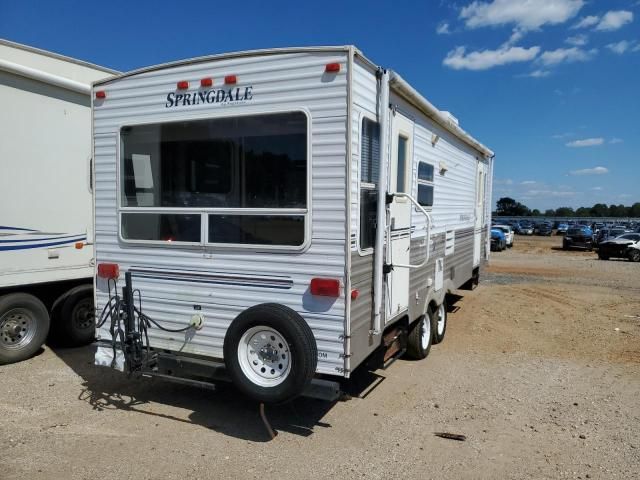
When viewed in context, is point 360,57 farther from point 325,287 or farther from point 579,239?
point 579,239

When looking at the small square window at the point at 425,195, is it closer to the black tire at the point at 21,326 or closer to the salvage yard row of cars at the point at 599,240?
the black tire at the point at 21,326

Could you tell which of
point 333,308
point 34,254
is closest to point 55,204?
point 34,254

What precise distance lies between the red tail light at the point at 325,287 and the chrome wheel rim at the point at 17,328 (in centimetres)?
388

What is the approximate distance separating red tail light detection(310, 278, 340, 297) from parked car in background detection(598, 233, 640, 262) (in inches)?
878

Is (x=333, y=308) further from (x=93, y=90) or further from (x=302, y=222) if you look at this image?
(x=93, y=90)

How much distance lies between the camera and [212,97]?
4406mm

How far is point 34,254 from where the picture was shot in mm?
6043

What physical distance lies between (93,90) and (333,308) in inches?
121

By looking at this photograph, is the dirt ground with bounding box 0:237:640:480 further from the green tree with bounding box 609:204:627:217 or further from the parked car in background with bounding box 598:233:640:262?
the green tree with bounding box 609:204:627:217

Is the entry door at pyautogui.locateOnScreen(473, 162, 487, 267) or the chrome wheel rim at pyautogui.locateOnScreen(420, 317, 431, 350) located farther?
the entry door at pyautogui.locateOnScreen(473, 162, 487, 267)

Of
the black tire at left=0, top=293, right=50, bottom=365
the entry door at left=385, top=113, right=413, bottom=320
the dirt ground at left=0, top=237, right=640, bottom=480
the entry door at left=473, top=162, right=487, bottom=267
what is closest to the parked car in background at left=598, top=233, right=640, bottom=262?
the entry door at left=473, top=162, right=487, bottom=267

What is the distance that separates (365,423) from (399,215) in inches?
73.8

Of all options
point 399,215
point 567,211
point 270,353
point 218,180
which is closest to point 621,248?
point 399,215

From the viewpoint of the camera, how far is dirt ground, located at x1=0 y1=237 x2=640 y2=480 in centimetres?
375
